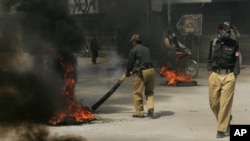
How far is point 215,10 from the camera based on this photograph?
2295 cm

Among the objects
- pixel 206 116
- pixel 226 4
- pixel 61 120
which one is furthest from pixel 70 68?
pixel 226 4

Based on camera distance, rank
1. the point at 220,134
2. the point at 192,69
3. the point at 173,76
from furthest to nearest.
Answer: the point at 192,69
the point at 173,76
the point at 220,134

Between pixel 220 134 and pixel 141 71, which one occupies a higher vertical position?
pixel 141 71

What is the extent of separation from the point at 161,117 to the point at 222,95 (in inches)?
74.9

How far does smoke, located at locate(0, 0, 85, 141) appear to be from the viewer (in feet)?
19.1

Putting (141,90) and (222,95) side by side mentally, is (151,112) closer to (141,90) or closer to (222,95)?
(141,90)

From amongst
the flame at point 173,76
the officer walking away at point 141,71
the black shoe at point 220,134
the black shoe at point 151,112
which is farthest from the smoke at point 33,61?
the flame at point 173,76

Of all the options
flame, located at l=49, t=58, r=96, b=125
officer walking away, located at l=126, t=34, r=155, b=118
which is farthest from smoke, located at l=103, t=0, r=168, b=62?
flame, located at l=49, t=58, r=96, b=125

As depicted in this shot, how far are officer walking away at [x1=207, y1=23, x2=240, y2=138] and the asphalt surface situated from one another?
322mm

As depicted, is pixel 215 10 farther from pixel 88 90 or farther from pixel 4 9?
pixel 4 9

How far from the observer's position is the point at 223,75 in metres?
6.69

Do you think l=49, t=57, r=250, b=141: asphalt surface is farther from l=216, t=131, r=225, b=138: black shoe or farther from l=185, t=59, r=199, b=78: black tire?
l=185, t=59, r=199, b=78: black tire

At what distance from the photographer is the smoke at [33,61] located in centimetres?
584

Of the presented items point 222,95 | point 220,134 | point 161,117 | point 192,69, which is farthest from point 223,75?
point 192,69
